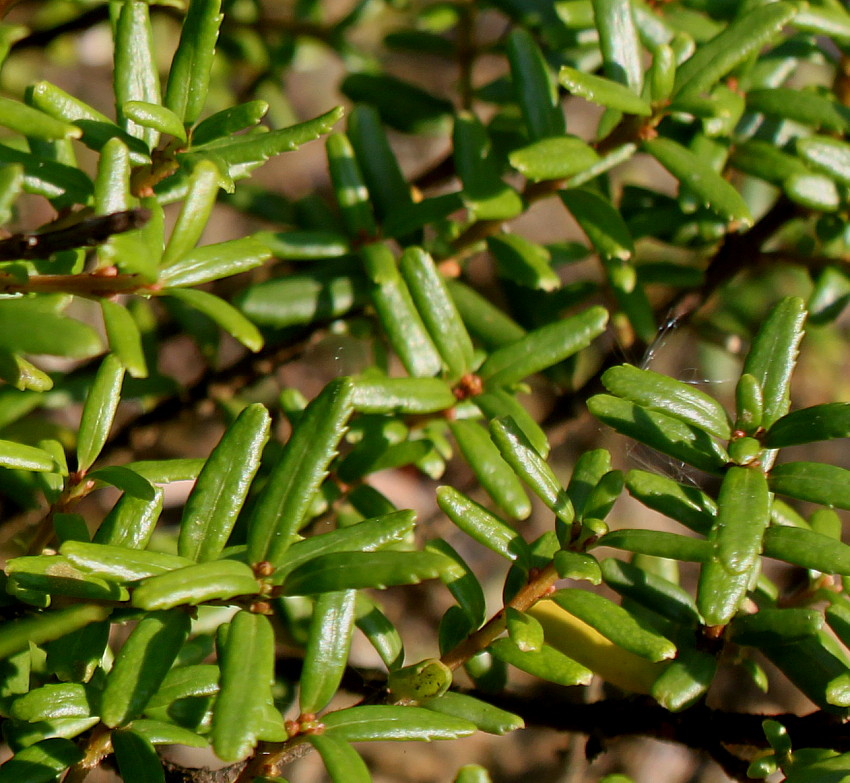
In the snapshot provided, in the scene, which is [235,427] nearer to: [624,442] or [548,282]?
[548,282]

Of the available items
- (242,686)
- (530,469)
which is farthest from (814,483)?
(242,686)

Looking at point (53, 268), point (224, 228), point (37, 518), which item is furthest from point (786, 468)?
point (224, 228)

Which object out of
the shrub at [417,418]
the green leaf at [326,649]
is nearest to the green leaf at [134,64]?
the shrub at [417,418]

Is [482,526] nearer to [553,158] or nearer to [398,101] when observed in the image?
[553,158]

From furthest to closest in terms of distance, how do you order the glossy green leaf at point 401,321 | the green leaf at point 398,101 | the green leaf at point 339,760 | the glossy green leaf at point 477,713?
the green leaf at point 398,101 < the glossy green leaf at point 401,321 < the glossy green leaf at point 477,713 < the green leaf at point 339,760

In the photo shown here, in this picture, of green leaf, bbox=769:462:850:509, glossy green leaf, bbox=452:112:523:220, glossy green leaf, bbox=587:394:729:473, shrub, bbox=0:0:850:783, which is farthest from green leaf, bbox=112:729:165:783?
glossy green leaf, bbox=452:112:523:220

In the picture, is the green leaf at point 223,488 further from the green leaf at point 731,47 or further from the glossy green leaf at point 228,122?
the green leaf at point 731,47

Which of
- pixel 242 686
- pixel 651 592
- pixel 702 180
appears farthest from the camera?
pixel 702 180
